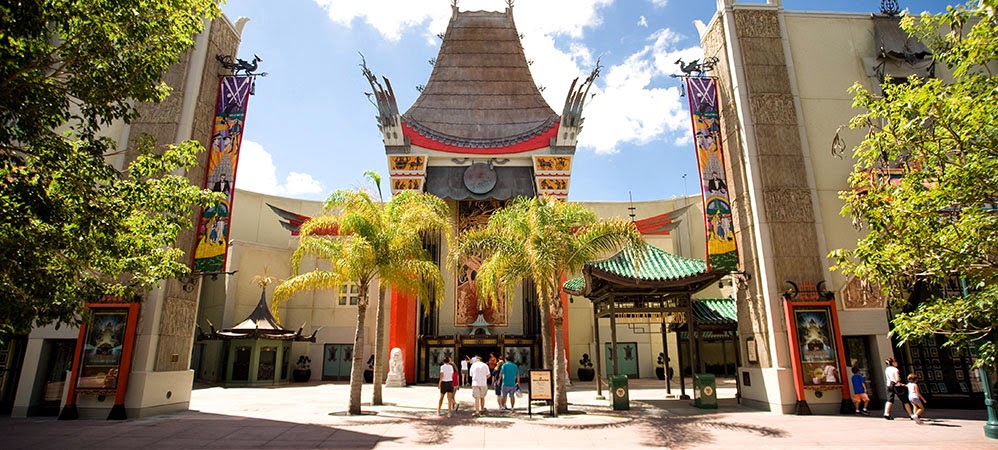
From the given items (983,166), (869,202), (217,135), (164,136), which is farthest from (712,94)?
(164,136)

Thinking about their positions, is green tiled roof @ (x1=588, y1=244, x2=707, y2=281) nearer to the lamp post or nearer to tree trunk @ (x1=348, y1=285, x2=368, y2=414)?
the lamp post

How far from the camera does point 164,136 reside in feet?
49.7

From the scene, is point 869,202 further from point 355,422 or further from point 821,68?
point 355,422

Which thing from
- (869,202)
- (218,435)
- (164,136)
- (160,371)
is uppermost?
(164,136)

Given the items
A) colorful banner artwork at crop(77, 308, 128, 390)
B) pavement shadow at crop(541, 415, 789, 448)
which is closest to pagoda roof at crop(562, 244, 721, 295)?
pavement shadow at crop(541, 415, 789, 448)

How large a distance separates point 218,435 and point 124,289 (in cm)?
341

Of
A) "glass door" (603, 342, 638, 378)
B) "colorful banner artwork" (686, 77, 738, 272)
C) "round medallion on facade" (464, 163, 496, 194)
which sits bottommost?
"glass door" (603, 342, 638, 378)

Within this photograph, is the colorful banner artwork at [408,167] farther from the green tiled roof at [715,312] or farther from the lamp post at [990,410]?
the lamp post at [990,410]

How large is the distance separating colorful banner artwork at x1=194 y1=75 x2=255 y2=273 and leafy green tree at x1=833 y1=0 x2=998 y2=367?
1527 centimetres

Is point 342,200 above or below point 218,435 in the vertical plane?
above

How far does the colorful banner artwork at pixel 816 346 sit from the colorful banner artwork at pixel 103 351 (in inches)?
680

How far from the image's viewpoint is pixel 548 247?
43.2ft

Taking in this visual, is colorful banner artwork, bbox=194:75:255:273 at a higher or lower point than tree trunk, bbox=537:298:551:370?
higher

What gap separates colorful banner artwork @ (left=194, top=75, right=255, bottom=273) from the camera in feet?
A: 49.1
